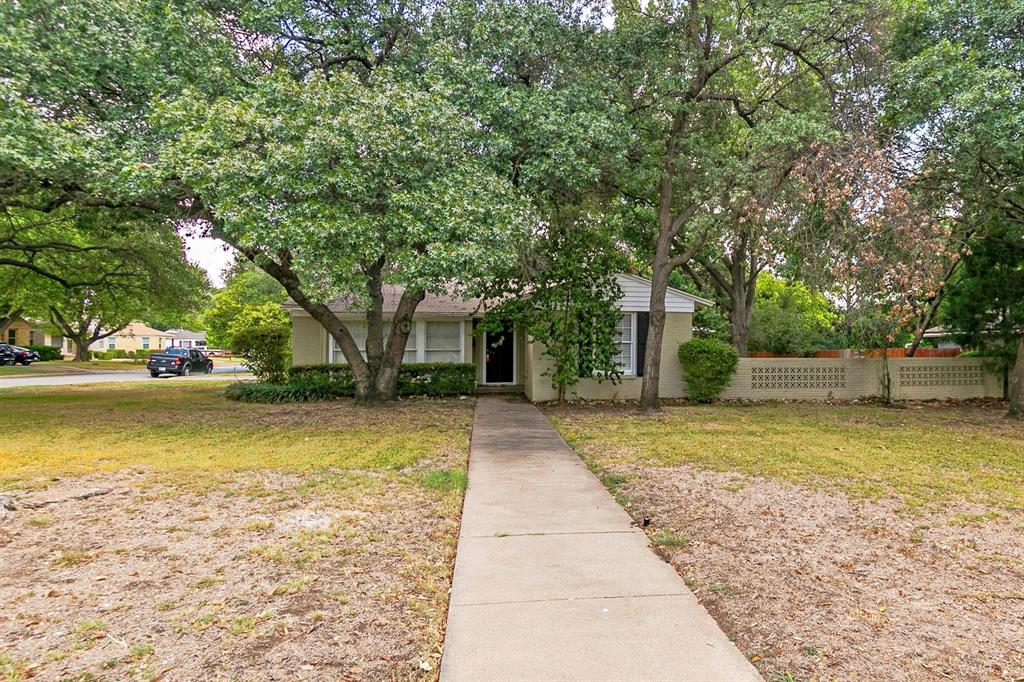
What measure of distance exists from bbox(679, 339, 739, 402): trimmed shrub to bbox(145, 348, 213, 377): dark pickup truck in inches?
937

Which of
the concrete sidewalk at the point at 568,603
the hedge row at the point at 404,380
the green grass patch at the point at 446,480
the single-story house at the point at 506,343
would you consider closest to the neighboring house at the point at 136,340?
the single-story house at the point at 506,343

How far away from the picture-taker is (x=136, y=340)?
203 feet

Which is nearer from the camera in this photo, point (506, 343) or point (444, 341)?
point (444, 341)

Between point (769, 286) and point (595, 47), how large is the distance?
25.1 m

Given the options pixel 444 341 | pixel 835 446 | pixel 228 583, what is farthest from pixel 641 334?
pixel 228 583

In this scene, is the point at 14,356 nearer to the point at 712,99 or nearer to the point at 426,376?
the point at 426,376

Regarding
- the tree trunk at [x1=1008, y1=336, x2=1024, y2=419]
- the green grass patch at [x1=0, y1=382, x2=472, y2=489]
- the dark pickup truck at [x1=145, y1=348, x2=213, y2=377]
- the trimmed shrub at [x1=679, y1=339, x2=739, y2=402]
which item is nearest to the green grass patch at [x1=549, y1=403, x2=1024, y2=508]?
the tree trunk at [x1=1008, y1=336, x2=1024, y2=419]

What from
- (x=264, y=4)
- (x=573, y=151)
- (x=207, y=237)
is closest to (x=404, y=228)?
(x=573, y=151)

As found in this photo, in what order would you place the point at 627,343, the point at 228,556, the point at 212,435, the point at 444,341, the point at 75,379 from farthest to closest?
the point at 75,379, the point at 444,341, the point at 627,343, the point at 212,435, the point at 228,556

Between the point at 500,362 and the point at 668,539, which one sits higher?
the point at 500,362

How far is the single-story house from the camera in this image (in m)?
14.4

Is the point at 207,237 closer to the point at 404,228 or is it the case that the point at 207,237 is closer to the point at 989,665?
the point at 404,228

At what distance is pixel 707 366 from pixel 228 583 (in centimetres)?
1254

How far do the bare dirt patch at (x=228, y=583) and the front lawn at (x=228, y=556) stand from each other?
0.04 ft
